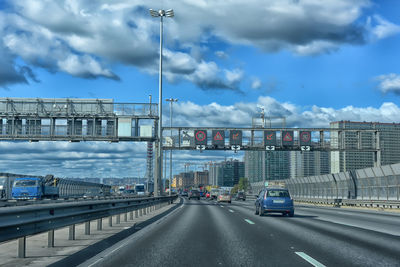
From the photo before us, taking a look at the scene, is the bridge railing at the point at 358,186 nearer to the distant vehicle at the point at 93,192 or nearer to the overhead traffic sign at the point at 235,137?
the overhead traffic sign at the point at 235,137

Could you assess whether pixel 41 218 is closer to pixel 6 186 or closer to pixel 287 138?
pixel 6 186

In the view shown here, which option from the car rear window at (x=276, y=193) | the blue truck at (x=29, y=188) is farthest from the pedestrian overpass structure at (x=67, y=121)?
the car rear window at (x=276, y=193)

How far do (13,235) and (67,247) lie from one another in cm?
292

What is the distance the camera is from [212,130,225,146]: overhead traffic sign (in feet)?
155

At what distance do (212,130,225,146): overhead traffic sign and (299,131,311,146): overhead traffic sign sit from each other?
27.2ft

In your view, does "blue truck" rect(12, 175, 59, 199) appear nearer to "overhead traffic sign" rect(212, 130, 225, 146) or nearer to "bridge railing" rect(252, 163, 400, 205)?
"overhead traffic sign" rect(212, 130, 225, 146)

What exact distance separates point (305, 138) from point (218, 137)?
922 centimetres

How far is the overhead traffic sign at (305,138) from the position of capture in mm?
47688

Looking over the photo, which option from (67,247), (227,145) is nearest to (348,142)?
(227,145)

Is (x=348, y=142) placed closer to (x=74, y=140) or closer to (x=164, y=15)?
(x=164, y=15)

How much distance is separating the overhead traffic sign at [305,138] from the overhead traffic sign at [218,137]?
8279 mm

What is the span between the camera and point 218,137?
4744 centimetres

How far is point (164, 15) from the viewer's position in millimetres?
44781

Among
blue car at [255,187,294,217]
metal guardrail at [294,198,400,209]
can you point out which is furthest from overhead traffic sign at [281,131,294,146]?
blue car at [255,187,294,217]
